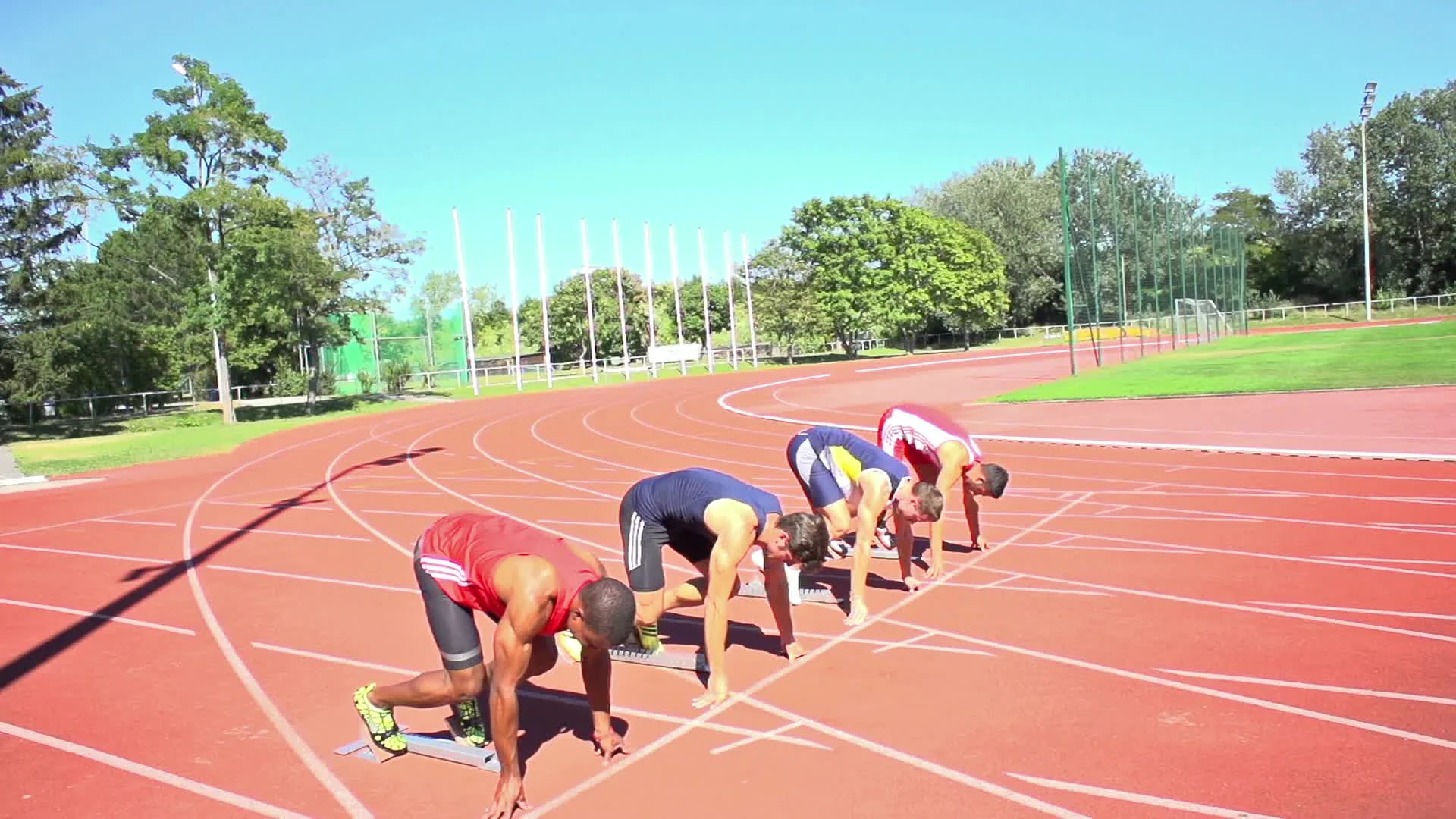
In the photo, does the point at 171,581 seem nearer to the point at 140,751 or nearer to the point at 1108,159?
the point at 140,751

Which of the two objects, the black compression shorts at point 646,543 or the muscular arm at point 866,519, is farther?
the muscular arm at point 866,519

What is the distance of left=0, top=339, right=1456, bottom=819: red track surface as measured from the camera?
13.8 ft

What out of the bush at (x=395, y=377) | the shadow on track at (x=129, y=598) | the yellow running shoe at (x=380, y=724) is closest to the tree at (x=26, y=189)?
the bush at (x=395, y=377)

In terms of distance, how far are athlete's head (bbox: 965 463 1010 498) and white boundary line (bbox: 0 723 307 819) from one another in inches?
203

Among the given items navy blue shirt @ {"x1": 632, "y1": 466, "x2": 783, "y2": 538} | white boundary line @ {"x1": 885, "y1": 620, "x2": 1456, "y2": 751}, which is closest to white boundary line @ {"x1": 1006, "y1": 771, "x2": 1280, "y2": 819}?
white boundary line @ {"x1": 885, "y1": 620, "x2": 1456, "y2": 751}

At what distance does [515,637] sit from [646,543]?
1.84 metres

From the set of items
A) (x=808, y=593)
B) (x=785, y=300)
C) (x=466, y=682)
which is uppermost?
(x=785, y=300)

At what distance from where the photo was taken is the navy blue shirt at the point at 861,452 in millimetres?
6969

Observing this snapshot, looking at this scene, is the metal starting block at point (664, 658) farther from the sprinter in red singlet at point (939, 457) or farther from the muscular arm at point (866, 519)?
the sprinter in red singlet at point (939, 457)

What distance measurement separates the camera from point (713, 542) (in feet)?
17.9

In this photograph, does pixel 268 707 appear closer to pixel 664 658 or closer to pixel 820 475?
pixel 664 658

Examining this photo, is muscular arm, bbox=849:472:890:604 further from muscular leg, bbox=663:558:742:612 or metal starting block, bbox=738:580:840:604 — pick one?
muscular leg, bbox=663:558:742:612

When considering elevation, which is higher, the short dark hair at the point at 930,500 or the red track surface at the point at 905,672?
the short dark hair at the point at 930,500

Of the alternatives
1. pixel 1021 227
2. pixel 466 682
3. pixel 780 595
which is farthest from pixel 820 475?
pixel 1021 227
